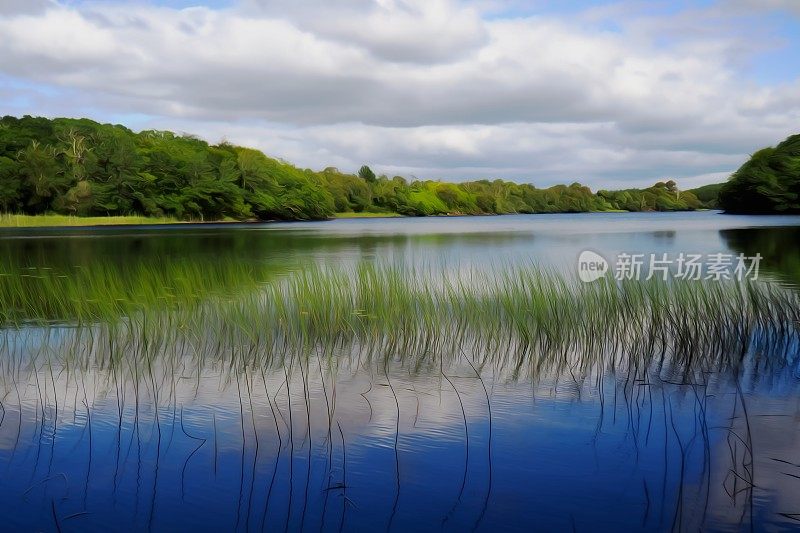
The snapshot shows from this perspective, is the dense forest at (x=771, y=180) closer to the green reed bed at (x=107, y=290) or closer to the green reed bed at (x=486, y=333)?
the green reed bed at (x=107, y=290)

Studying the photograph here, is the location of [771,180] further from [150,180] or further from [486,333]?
[486,333]

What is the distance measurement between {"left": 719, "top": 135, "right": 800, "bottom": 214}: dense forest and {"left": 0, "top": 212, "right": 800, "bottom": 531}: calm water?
220 feet

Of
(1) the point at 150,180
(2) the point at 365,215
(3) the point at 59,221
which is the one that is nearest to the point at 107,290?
(3) the point at 59,221

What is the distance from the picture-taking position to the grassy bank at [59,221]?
4924 cm

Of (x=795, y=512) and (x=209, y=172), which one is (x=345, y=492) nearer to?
(x=795, y=512)

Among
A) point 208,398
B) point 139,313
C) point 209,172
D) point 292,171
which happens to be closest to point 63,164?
point 209,172

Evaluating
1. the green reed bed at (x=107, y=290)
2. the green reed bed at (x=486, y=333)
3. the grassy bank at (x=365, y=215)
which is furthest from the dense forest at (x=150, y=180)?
the green reed bed at (x=486, y=333)

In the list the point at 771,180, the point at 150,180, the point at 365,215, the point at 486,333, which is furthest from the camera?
the point at 365,215

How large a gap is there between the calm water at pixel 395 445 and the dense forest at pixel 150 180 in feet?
168

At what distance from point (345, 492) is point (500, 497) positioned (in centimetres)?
91

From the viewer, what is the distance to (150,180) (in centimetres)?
5716

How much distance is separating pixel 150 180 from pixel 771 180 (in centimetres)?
5775

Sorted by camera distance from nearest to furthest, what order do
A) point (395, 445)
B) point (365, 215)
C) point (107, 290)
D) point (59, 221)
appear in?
point (395, 445)
point (107, 290)
point (59, 221)
point (365, 215)

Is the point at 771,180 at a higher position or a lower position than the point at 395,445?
higher
